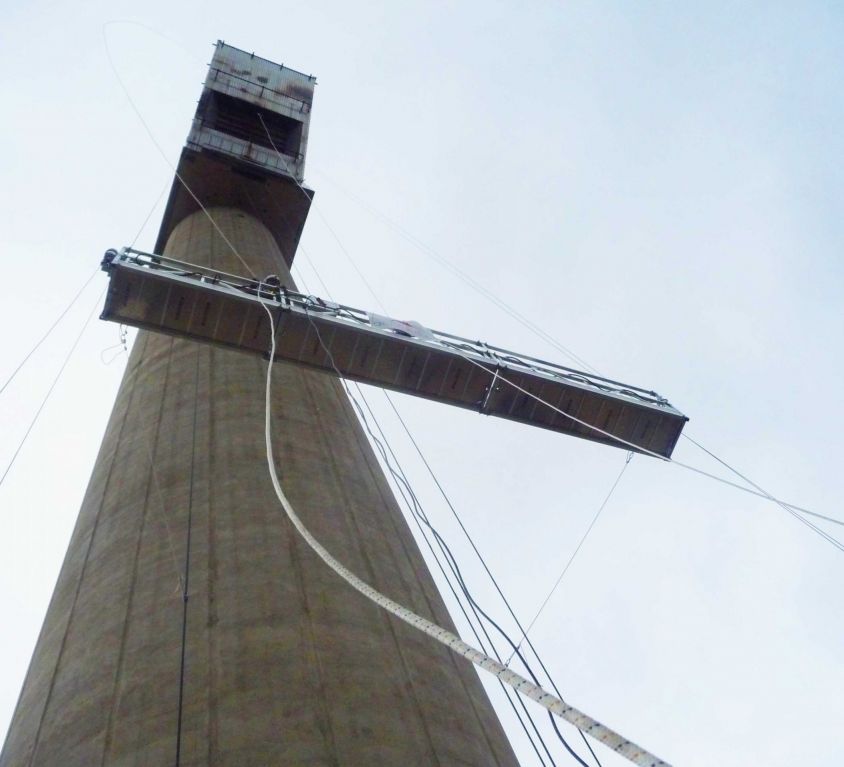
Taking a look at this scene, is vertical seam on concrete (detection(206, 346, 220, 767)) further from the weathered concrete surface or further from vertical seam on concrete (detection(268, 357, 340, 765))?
vertical seam on concrete (detection(268, 357, 340, 765))

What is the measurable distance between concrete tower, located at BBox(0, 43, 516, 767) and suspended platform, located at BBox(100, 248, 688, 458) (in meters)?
1.10

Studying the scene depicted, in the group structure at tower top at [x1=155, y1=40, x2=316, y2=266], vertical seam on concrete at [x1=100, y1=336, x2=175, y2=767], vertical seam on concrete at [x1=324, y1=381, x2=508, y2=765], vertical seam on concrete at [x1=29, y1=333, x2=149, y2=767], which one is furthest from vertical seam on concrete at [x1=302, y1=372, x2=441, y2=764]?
structure at tower top at [x1=155, y1=40, x2=316, y2=266]

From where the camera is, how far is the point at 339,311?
1098 cm

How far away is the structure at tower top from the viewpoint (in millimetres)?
25625

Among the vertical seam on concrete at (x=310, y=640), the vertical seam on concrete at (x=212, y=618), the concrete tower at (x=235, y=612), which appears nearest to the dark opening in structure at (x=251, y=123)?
the concrete tower at (x=235, y=612)

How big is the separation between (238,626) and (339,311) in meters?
5.16

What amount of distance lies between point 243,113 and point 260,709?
27.1 metres

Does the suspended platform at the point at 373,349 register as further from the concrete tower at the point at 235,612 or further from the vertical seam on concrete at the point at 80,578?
the vertical seam on concrete at the point at 80,578

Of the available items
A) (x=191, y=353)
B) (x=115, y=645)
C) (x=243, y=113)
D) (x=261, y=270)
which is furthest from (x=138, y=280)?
(x=243, y=113)

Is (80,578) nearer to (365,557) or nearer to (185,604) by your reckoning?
(185,604)

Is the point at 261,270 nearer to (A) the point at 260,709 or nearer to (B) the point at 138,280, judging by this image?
(B) the point at 138,280

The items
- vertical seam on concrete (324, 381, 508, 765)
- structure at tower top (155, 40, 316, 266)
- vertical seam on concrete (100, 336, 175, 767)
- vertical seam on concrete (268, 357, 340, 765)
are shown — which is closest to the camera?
vertical seam on concrete (268, 357, 340, 765)

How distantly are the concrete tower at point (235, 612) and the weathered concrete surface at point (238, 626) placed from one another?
2 centimetres

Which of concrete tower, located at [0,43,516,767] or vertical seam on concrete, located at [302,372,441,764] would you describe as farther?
→ vertical seam on concrete, located at [302,372,441,764]
